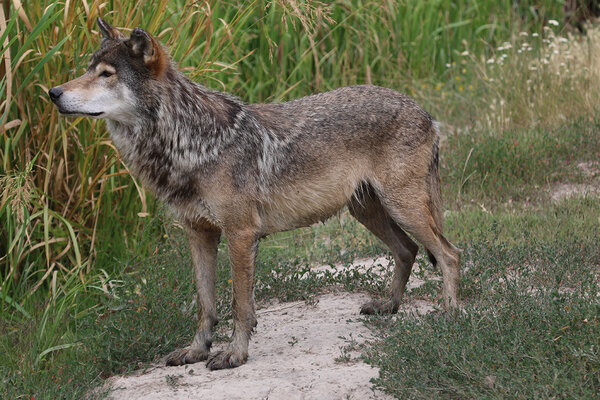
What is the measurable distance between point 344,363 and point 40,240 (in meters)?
2.92

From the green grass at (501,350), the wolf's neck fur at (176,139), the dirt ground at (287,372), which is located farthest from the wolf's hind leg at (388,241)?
the wolf's neck fur at (176,139)

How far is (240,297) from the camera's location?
5.16 meters

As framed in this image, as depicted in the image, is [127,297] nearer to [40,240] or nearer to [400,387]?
[40,240]

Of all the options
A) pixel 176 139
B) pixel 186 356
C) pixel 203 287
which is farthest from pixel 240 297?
pixel 176 139

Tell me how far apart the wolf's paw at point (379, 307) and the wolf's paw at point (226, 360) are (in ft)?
3.91

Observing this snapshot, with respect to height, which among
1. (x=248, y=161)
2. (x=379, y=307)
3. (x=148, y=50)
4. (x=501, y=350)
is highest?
(x=148, y=50)

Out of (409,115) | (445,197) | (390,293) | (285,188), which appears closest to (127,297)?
(285,188)

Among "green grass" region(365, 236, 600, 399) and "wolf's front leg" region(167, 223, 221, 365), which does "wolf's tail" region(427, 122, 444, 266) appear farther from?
"wolf's front leg" region(167, 223, 221, 365)

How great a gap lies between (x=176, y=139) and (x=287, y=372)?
1662mm

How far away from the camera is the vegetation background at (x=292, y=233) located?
4.63 metres

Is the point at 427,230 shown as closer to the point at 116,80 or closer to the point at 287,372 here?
the point at 287,372

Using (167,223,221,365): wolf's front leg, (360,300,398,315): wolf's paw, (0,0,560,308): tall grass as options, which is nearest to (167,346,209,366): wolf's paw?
(167,223,221,365): wolf's front leg

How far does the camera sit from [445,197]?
849 centimetres

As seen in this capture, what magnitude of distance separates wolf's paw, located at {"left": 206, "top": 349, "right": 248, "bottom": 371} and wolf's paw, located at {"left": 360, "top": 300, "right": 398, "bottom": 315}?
119 cm
